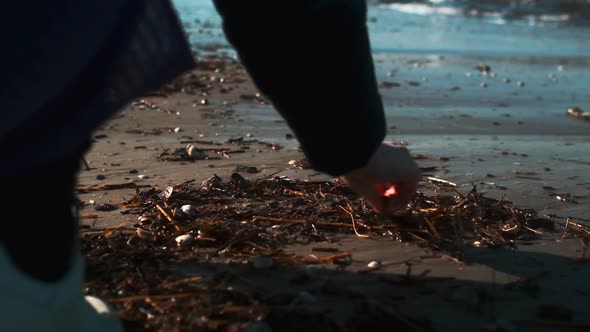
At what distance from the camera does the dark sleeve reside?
6.04 ft

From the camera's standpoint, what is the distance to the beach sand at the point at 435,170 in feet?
6.91

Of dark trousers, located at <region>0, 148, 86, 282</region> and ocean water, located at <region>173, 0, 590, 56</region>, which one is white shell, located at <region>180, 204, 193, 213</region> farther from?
ocean water, located at <region>173, 0, 590, 56</region>

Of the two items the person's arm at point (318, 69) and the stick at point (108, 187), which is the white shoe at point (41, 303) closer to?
the person's arm at point (318, 69)

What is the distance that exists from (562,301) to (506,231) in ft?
1.84

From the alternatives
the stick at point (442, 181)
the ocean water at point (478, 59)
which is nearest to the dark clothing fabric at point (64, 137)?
the stick at point (442, 181)

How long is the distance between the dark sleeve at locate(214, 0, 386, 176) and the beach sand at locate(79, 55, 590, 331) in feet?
1.35

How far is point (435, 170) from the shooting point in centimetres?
400

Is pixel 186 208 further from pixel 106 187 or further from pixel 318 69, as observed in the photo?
pixel 318 69

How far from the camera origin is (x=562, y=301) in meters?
2.13

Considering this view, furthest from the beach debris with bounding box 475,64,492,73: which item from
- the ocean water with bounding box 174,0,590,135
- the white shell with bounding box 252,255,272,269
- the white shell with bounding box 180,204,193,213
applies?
the white shell with bounding box 252,255,272,269

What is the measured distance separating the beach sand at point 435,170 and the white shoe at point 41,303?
20.4 inches

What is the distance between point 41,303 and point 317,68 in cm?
79

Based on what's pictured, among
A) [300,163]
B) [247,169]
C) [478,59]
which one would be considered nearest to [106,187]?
[247,169]

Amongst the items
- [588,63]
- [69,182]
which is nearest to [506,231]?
[69,182]
